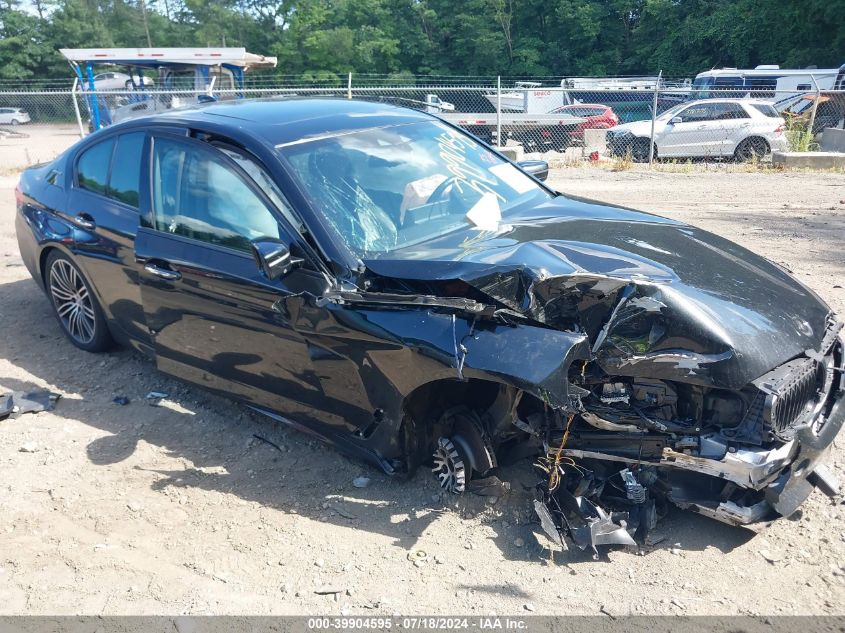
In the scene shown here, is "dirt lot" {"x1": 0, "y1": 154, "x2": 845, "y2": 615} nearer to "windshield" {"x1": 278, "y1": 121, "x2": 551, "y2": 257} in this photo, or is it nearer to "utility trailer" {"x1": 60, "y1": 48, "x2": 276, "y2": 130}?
"windshield" {"x1": 278, "y1": 121, "x2": 551, "y2": 257}

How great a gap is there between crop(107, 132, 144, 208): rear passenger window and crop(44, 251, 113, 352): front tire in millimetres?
731

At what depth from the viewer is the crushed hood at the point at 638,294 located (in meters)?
2.84

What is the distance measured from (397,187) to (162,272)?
141cm

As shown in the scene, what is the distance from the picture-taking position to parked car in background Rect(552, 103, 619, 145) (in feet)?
61.2

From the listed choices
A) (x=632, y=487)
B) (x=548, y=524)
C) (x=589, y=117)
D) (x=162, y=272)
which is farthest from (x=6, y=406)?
(x=589, y=117)

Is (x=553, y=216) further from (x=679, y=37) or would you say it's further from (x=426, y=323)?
(x=679, y=37)

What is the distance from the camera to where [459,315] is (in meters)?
3.00

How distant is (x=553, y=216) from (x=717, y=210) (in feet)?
20.9

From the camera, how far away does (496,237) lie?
141 inches

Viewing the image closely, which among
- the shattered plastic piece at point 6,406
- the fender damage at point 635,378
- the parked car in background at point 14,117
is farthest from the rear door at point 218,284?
the parked car in background at point 14,117

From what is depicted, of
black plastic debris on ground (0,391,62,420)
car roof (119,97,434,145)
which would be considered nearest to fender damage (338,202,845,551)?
car roof (119,97,434,145)

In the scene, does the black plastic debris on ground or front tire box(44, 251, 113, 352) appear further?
front tire box(44, 251, 113, 352)

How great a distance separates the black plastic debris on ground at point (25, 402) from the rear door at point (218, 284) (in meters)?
0.90

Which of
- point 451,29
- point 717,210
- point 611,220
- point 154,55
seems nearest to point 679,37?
point 451,29
